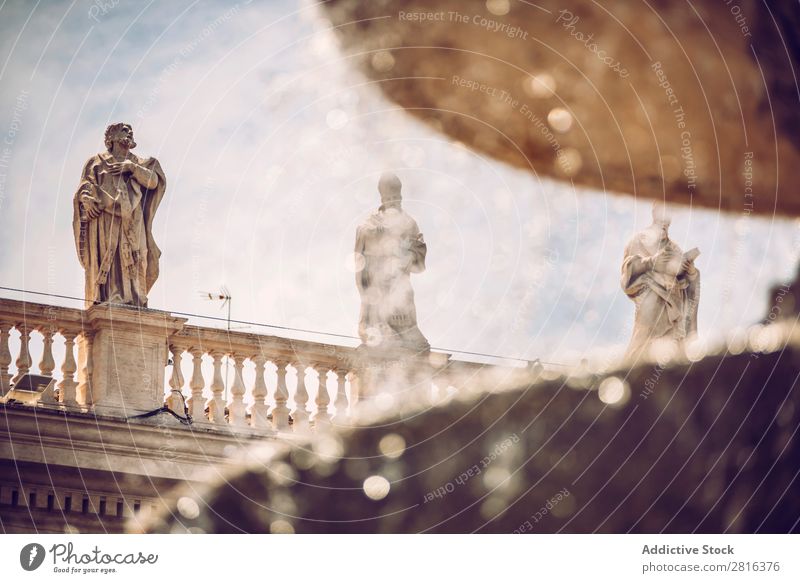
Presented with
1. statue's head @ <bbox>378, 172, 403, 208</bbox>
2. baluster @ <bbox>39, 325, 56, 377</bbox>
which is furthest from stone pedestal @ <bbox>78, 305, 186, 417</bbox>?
statue's head @ <bbox>378, 172, 403, 208</bbox>

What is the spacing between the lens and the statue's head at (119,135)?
52.8 ft

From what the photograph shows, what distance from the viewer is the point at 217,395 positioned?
16.0 m

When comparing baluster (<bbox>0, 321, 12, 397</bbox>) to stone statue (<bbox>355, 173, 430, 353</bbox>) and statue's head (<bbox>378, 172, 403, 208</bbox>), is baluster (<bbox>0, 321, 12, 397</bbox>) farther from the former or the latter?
statue's head (<bbox>378, 172, 403, 208</bbox>)

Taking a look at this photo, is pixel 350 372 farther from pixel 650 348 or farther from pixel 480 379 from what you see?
pixel 650 348

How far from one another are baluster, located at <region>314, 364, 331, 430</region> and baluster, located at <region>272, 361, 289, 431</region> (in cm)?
24

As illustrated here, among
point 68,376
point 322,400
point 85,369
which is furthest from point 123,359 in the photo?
point 322,400

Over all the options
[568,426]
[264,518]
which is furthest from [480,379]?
[264,518]

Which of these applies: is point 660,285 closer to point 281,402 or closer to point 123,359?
point 281,402

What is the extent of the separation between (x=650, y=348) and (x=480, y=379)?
1.49m

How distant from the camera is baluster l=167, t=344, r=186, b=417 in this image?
15.9 meters

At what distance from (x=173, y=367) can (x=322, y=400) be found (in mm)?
1181

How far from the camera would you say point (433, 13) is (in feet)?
57.4
